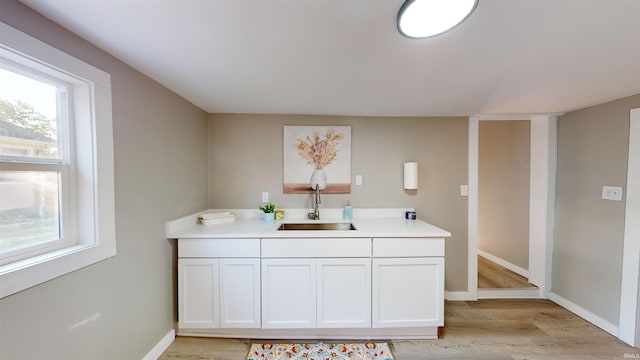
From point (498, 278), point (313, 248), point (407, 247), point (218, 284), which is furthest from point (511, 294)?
point (218, 284)

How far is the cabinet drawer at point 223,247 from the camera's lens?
1910 millimetres

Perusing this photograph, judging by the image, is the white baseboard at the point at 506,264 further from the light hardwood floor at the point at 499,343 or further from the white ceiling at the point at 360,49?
the white ceiling at the point at 360,49

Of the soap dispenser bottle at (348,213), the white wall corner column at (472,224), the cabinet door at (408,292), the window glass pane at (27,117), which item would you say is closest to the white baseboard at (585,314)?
the white wall corner column at (472,224)

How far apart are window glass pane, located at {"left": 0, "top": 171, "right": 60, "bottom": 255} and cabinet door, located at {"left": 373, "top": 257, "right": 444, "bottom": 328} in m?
1.93

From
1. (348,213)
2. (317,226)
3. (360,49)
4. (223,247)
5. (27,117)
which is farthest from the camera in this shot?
(348,213)

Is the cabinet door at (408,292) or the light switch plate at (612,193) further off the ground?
the light switch plate at (612,193)

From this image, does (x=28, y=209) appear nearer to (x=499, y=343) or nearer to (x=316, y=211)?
(x=316, y=211)

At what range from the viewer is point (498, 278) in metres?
3.03

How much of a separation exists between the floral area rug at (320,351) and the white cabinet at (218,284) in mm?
193

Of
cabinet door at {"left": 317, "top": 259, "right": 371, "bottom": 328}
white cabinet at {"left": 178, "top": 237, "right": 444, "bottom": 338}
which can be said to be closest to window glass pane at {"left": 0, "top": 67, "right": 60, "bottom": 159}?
white cabinet at {"left": 178, "top": 237, "right": 444, "bottom": 338}

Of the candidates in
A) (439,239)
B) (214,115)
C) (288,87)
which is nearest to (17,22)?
(288,87)

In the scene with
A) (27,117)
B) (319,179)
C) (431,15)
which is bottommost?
(319,179)

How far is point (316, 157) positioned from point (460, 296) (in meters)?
2.14

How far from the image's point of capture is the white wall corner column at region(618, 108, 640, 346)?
191 cm
